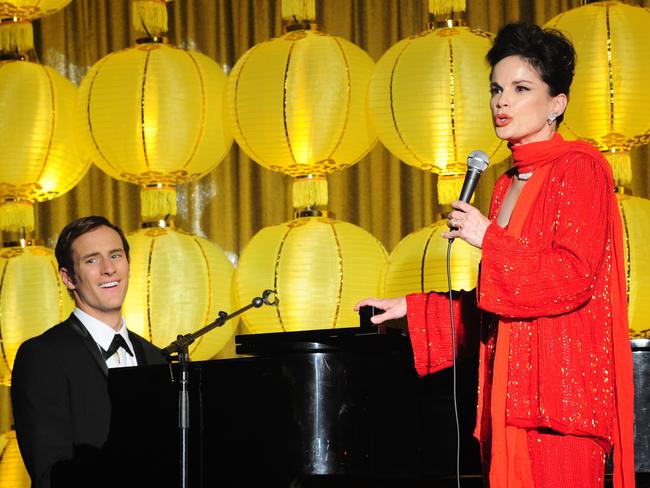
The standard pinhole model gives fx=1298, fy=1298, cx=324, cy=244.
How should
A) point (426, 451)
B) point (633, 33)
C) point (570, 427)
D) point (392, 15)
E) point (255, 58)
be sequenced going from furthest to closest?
point (392, 15), point (255, 58), point (633, 33), point (426, 451), point (570, 427)

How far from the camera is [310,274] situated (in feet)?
13.2

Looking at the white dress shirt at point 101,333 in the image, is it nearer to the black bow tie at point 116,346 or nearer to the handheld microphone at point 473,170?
the black bow tie at point 116,346

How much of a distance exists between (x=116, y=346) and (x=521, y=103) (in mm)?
1354

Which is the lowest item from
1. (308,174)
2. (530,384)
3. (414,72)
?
(530,384)

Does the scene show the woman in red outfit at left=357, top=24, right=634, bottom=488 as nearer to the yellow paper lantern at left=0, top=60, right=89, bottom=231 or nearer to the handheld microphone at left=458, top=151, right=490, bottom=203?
the handheld microphone at left=458, top=151, right=490, bottom=203

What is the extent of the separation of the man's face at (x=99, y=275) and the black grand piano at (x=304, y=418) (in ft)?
1.21

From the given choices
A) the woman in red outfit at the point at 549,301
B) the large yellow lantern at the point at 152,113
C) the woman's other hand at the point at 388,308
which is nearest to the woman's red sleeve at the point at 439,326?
the woman's other hand at the point at 388,308

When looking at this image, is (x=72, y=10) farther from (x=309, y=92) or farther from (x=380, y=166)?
(x=309, y=92)

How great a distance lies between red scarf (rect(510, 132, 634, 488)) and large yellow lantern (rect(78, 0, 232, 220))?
201 centimetres

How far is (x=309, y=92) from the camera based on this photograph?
13.2 feet

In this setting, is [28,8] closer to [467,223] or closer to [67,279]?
[67,279]

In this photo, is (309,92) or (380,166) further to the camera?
(380,166)

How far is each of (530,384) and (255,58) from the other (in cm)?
212

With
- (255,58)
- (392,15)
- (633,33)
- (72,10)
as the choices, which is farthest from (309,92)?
(72,10)
